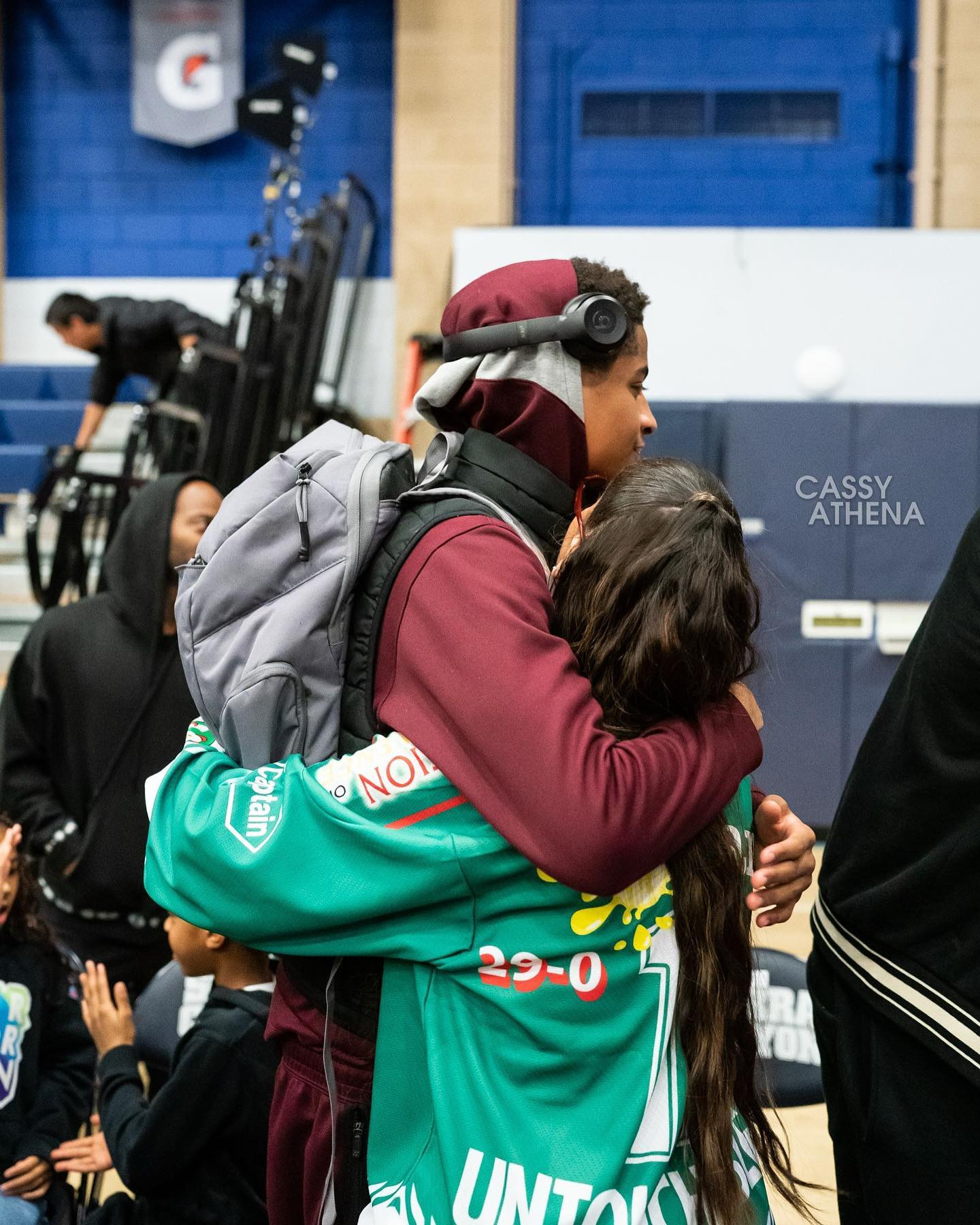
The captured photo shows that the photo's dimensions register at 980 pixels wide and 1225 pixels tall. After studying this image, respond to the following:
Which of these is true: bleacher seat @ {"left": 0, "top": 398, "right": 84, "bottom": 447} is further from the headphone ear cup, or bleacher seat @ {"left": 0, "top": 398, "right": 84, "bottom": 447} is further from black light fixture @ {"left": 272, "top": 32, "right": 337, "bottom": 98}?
the headphone ear cup

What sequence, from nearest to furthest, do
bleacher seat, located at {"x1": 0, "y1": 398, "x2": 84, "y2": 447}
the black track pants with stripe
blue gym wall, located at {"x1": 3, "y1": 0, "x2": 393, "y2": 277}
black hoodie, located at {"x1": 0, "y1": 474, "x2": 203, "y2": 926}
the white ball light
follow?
the black track pants with stripe, black hoodie, located at {"x1": 0, "y1": 474, "x2": 203, "y2": 926}, the white ball light, bleacher seat, located at {"x1": 0, "y1": 398, "x2": 84, "y2": 447}, blue gym wall, located at {"x1": 3, "y1": 0, "x2": 393, "y2": 277}

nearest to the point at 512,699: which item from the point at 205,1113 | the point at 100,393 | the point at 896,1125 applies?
the point at 896,1125

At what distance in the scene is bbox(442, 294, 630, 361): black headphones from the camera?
1354 millimetres

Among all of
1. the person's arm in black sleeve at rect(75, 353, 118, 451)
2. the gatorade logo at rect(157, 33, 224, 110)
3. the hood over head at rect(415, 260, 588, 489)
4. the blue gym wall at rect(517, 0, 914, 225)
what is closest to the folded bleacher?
the person's arm in black sleeve at rect(75, 353, 118, 451)

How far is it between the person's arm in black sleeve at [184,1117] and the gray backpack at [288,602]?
78cm

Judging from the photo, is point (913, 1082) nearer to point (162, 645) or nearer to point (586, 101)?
point (162, 645)

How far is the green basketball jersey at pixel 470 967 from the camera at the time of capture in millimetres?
1212

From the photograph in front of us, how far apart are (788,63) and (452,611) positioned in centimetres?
921

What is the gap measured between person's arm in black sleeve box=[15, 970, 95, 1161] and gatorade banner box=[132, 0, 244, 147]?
875 cm

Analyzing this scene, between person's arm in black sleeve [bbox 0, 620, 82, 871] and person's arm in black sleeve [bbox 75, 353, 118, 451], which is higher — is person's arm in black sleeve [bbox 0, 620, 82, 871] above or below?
below

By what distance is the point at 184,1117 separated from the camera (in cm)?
192

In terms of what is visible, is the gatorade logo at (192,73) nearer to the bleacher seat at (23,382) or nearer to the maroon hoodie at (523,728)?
the bleacher seat at (23,382)

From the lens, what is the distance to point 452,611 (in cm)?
122

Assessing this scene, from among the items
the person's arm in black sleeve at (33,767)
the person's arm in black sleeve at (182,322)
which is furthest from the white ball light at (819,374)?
the person's arm in black sleeve at (33,767)
